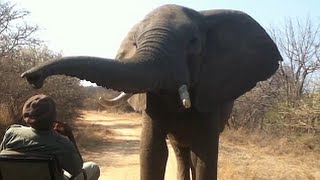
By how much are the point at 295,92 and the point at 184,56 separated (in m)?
14.9

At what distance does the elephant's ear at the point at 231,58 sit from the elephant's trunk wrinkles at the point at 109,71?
107 cm

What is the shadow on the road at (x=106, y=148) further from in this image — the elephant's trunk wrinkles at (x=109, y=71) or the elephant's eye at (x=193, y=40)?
the elephant's trunk wrinkles at (x=109, y=71)

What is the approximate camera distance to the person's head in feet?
12.3

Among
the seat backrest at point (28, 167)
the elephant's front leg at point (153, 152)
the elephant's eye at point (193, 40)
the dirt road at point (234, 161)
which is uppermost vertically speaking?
the elephant's eye at point (193, 40)

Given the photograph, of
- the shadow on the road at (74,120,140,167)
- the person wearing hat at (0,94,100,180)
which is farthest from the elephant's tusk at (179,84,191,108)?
the shadow on the road at (74,120,140,167)

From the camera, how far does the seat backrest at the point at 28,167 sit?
12.3ft

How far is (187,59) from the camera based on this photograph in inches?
205

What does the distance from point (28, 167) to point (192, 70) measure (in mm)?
2143

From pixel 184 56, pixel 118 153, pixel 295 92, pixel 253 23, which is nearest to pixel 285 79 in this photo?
pixel 295 92

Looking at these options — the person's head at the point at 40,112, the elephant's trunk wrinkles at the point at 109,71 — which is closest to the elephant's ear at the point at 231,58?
the elephant's trunk wrinkles at the point at 109,71

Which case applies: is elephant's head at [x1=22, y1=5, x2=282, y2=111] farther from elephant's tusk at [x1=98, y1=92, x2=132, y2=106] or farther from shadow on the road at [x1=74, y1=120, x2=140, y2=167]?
shadow on the road at [x1=74, y1=120, x2=140, y2=167]

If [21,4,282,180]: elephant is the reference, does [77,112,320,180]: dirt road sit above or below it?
below

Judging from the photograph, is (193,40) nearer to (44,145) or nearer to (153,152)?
(153,152)

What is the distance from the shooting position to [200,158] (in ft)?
18.4
